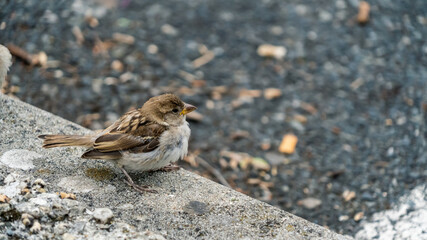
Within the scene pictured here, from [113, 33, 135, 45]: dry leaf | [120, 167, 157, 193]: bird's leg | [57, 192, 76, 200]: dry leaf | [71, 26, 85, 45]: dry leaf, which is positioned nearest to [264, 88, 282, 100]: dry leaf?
[113, 33, 135, 45]: dry leaf

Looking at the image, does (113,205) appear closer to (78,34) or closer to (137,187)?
(137,187)

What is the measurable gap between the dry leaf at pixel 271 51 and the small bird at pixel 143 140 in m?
2.75

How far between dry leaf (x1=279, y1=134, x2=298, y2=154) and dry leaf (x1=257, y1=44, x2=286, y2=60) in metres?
1.23

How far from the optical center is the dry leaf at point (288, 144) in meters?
4.82

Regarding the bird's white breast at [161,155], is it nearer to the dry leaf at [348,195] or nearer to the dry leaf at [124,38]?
the dry leaf at [348,195]

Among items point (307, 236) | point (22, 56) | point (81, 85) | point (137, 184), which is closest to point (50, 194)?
point (137, 184)

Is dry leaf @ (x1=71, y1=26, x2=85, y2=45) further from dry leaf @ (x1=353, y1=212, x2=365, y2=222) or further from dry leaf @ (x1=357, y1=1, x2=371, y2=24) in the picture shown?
dry leaf @ (x1=353, y1=212, x2=365, y2=222)

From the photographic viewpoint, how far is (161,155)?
3.12 metres

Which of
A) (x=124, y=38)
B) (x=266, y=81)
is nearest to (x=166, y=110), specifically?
(x=266, y=81)

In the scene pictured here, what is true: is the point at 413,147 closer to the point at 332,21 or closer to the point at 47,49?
the point at 332,21

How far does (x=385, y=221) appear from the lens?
411cm

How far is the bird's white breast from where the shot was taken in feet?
10.2

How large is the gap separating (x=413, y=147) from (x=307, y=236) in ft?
8.02

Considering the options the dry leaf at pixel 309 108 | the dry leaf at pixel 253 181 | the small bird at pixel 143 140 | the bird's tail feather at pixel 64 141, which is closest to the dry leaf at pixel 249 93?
the dry leaf at pixel 309 108
